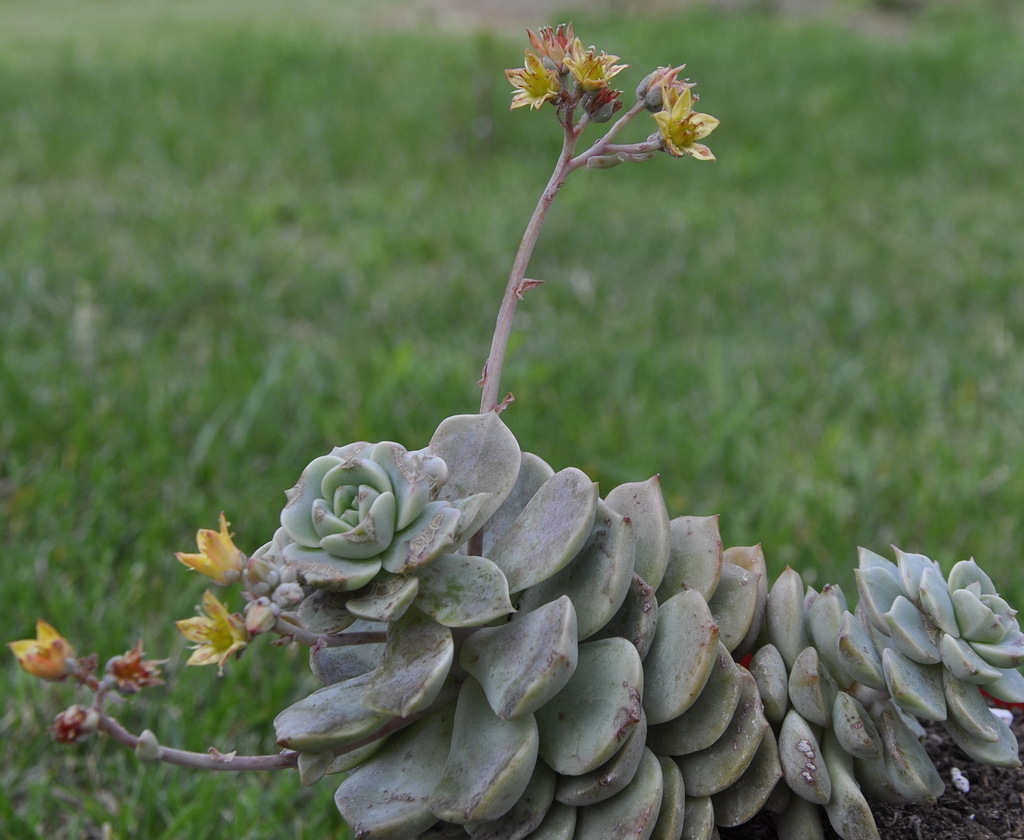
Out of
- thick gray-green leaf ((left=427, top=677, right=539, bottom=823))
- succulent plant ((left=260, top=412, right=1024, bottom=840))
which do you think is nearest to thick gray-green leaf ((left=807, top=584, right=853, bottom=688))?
succulent plant ((left=260, top=412, right=1024, bottom=840))

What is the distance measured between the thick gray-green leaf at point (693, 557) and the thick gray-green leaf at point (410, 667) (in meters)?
0.24

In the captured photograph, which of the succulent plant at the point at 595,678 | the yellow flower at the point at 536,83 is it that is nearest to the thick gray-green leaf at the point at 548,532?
the succulent plant at the point at 595,678

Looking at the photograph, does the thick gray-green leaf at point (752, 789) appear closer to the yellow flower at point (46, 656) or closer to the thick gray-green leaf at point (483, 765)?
the thick gray-green leaf at point (483, 765)

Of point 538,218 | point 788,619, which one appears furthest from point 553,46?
point 788,619

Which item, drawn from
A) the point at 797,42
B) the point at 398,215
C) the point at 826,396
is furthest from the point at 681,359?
the point at 797,42

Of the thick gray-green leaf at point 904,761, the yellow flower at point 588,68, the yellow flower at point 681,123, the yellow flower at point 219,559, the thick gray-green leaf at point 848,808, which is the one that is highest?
the yellow flower at point 588,68

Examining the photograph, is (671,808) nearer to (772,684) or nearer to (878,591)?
(772,684)

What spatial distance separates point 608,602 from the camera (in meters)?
0.95

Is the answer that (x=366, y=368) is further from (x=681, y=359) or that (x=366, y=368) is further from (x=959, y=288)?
(x=959, y=288)

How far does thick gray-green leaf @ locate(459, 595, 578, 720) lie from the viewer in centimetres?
87

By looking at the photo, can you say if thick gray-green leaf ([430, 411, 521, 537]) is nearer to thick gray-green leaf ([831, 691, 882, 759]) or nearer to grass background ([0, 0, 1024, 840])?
thick gray-green leaf ([831, 691, 882, 759])

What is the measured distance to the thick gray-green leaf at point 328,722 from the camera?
901 mm

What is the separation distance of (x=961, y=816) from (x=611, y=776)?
45 centimetres

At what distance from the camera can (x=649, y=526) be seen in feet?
3.43
